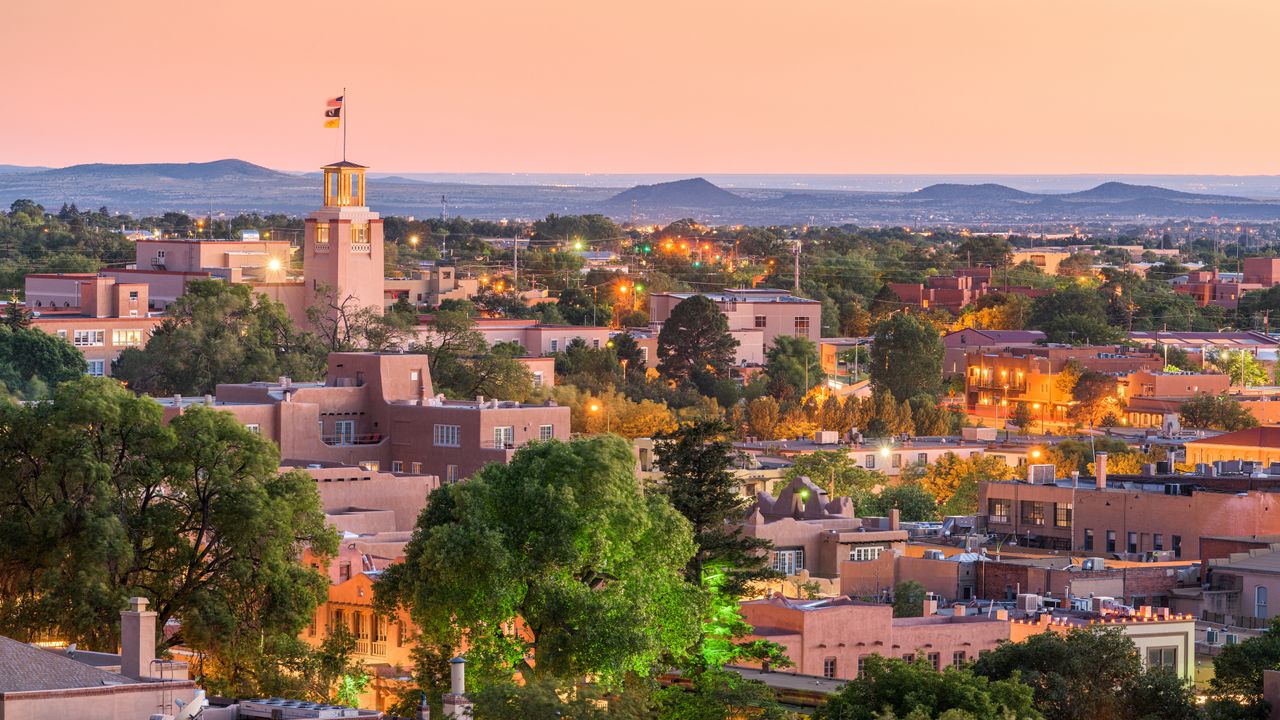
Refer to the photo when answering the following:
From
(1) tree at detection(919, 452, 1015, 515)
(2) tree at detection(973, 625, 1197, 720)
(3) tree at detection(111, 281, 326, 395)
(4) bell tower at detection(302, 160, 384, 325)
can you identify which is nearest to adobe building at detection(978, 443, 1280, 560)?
(1) tree at detection(919, 452, 1015, 515)

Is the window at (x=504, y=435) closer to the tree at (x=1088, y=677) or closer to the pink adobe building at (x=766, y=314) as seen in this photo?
the tree at (x=1088, y=677)

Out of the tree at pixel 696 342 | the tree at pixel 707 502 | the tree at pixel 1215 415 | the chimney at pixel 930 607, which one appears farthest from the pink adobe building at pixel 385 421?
the tree at pixel 696 342

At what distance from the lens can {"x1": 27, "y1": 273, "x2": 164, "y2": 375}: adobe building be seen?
117312mm

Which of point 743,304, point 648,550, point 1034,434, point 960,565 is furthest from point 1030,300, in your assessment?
point 648,550

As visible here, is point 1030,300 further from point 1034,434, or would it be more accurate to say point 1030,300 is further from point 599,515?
point 599,515

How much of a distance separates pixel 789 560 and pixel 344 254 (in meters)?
53.8

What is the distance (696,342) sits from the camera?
419 ft

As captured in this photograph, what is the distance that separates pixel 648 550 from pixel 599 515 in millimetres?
1646

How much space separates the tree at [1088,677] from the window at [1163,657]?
18.2ft

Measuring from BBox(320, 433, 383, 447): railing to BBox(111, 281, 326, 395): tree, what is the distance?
A: 17.9 meters

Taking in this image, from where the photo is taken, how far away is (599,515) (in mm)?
45312

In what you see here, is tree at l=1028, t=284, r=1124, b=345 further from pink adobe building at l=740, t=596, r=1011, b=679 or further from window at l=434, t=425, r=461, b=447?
pink adobe building at l=740, t=596, r=1011, b=679

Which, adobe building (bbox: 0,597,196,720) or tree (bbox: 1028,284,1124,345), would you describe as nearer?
adobe building (bbox: 0,597,196,720)

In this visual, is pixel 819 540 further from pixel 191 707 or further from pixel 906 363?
pixel 906 363
